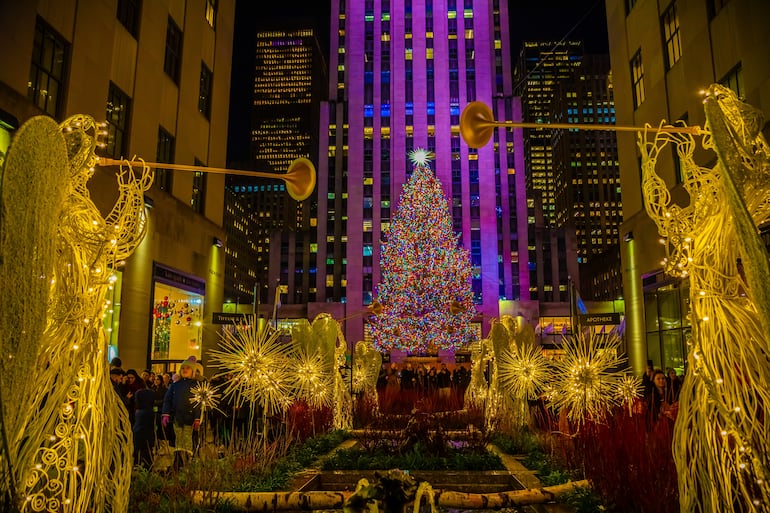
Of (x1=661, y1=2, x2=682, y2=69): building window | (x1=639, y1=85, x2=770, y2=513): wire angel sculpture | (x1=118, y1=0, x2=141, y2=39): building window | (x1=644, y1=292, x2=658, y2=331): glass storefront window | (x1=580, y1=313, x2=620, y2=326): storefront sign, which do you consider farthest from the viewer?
(x1=644, y1=292, x2=658, y2=331): glass storefront window

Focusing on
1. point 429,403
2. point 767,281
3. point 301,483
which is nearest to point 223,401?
point 301,483

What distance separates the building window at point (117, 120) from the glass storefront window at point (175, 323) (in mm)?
4854

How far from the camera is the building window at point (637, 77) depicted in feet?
73.4

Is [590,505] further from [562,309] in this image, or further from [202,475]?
[562,309]

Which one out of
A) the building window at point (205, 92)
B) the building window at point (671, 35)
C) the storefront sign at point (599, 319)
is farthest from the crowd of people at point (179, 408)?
the building window at point (205, 92)

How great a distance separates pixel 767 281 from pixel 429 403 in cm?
1149

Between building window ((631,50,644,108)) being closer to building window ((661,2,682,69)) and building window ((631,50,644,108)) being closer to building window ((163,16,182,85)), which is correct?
building window ((661,2,682,69))

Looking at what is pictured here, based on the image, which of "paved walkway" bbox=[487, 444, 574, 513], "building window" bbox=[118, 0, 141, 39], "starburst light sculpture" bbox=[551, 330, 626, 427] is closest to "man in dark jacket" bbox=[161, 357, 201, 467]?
"paved walkway" bbox=[487, 444, 574, 513]

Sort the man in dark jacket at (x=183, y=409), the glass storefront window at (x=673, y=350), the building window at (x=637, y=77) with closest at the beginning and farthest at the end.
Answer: the man in dark jacket at (x=183, y=409), the glass storefront window at (x=673, y=350), the building window at (x=637, y=77)

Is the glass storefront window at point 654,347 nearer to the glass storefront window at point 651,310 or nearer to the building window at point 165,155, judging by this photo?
the glass storefront window at point 651,310

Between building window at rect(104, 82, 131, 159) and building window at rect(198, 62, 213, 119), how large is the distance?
7026 millimetres

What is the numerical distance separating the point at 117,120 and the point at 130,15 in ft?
12.2

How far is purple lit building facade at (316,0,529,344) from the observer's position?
6384 cm

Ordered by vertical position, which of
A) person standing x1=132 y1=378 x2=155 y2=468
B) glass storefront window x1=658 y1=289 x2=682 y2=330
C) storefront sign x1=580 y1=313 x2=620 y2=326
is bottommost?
person standing x1=132 y1=378 x2=155 y2=468
